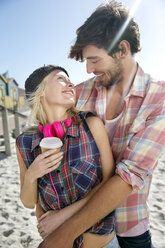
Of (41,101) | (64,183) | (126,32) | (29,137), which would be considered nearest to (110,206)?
(64,183)

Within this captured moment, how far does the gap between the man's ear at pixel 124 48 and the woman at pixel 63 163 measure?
80 centimetres

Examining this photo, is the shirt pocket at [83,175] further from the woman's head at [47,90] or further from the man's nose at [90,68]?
the man's nose at [90,68]

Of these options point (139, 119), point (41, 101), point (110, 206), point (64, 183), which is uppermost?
point (41, 101)

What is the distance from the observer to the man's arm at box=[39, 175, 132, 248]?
1360 mm

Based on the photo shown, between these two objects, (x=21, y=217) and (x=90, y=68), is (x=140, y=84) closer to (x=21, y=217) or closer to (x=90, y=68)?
(x=90, y=68)

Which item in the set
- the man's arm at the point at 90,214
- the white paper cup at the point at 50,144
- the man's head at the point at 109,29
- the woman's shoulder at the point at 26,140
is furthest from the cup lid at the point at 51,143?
the man's head at the point at 109,29

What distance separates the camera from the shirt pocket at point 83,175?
1468 mm

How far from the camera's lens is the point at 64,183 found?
1.50 m

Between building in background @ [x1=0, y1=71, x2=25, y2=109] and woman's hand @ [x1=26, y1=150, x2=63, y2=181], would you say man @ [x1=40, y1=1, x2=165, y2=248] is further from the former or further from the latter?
building in background @ [x1=0, y1=71, x2=25, y2=109]

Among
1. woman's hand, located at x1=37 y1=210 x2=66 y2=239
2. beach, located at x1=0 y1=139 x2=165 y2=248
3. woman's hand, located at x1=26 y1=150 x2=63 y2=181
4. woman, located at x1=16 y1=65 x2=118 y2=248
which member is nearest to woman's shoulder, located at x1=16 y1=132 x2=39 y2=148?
woman, located at x1=16 y1=65 x2=118 y2=248

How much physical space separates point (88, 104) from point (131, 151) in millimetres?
809

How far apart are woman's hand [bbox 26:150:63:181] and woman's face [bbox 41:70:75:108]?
451mm

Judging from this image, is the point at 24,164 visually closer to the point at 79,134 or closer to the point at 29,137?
the point at 29,137

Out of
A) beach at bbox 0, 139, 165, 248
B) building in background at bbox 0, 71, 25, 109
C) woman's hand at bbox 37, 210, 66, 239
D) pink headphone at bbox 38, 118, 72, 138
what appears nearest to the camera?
woman's hand at bbox 37, 210, 66, 239
